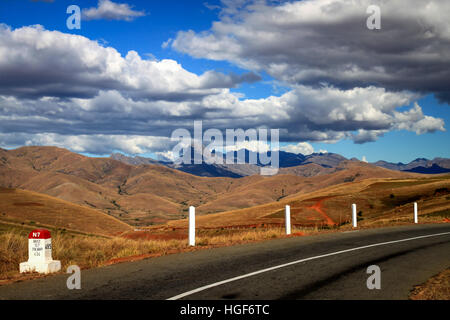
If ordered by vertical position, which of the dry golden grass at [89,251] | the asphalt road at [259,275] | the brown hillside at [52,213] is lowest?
the brown hillside at [52,213]

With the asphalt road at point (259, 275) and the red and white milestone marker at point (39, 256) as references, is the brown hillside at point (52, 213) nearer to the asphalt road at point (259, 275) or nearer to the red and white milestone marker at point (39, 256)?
the red and white milestone marker at point (39, 256)

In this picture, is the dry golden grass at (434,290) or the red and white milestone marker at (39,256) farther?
the red and white milestone marker at (39,256)

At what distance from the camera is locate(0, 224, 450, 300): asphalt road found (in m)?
7.43

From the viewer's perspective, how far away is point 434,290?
741 centimetres

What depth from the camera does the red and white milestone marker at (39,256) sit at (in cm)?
1004

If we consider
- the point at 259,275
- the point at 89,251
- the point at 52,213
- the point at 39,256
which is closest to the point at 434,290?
the point at 259,275

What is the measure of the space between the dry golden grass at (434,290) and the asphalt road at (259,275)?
0.19 meters

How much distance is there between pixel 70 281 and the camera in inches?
342

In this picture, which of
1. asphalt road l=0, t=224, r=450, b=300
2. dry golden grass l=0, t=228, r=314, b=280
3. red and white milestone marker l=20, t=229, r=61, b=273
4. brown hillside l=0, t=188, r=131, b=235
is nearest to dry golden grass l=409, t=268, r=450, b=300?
asphalt road l=0, t=224, r=450, b=300

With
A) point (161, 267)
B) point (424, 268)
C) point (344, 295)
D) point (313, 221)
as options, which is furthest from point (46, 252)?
point (313, 221)

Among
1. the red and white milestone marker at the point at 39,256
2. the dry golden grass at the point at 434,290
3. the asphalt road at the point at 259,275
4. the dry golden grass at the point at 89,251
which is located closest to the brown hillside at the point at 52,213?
the dry golden grass at the point at 89,251

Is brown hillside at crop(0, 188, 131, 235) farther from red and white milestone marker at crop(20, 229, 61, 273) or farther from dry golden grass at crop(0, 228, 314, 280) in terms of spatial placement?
red and white milestone marker at crop(20, 229, 61, 273)
